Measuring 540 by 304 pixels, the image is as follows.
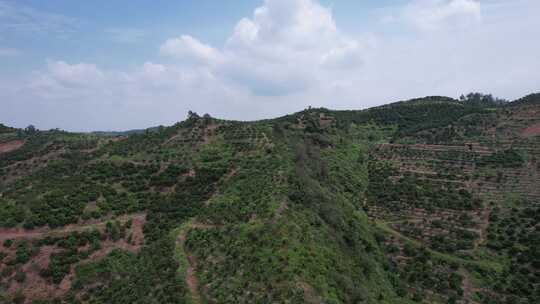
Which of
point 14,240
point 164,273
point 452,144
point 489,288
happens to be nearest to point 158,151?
point 14,240

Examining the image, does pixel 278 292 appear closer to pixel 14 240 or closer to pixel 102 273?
pixel 102 273

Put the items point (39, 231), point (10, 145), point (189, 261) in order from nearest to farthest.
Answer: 1. point (189, 261)
2. point (39, 231)
3. point (10, 145)

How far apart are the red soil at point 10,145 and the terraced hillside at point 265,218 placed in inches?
14.7

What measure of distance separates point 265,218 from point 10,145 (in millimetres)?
59288

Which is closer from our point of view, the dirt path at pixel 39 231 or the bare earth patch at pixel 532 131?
the dirt path at pixel 39 231

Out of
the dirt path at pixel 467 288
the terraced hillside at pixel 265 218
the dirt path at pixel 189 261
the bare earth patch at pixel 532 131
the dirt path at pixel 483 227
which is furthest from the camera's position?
the bare earth patch at pixel 532 131

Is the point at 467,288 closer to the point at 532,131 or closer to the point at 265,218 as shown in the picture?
the point at 265,218

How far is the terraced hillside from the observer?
31.1 meters

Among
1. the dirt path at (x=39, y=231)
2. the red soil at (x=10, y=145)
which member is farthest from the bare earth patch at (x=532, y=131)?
the red soil at (x=10, y=145)

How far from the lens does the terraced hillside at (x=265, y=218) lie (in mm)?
31078

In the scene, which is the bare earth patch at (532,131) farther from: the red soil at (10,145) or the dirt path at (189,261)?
the red soil at (10,145)

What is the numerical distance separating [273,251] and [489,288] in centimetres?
2317

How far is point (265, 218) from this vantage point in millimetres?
36781

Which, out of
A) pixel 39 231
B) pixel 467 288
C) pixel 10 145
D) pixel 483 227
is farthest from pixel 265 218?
pixel 10 145
